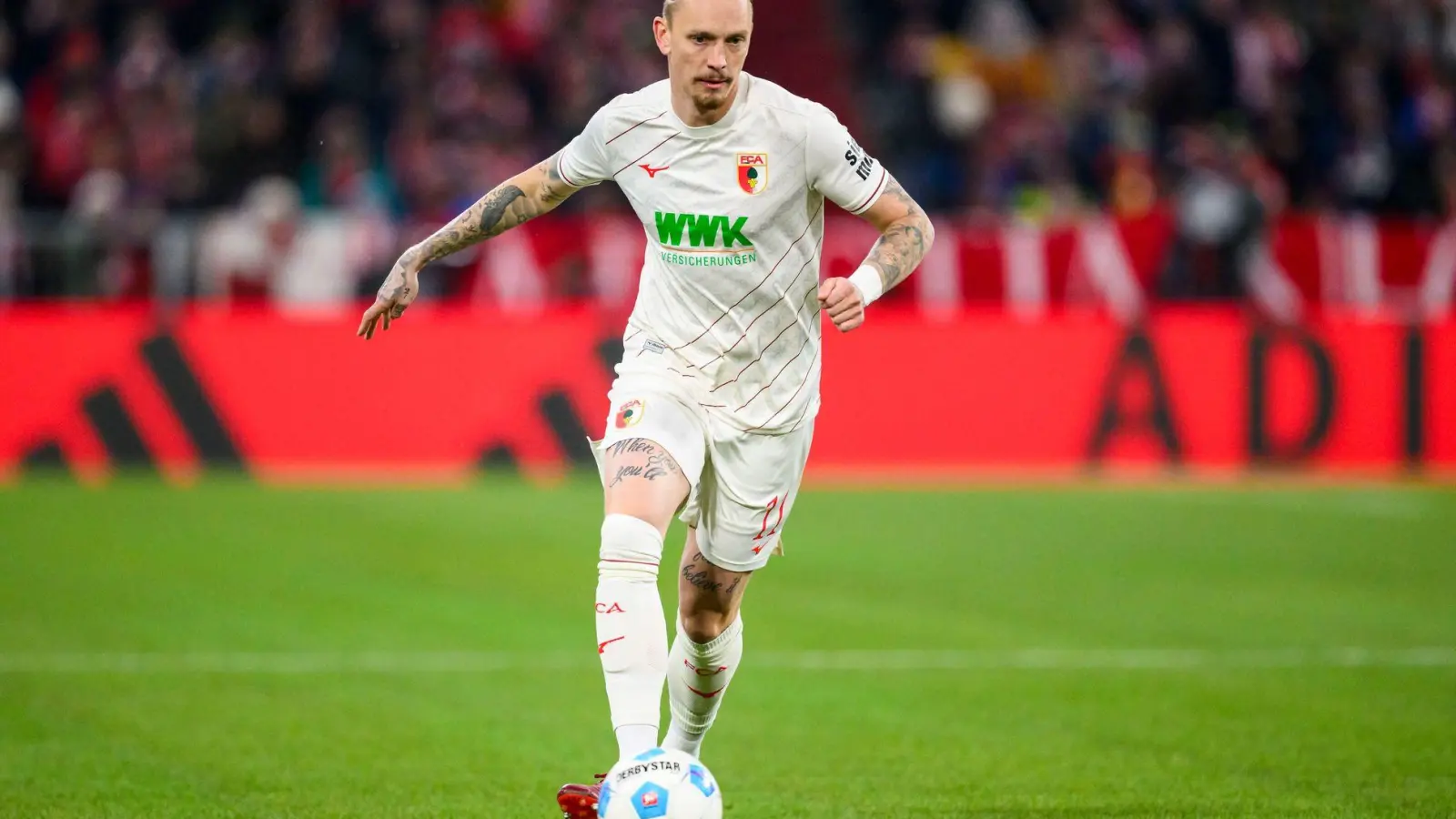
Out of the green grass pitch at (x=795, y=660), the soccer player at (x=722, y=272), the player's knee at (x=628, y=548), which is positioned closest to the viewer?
the player's knee at (x=628, y=548)

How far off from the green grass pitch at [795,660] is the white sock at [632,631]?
2.78 ft

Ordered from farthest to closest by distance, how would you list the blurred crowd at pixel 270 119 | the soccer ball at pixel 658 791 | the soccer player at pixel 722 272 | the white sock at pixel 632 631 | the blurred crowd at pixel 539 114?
1. the blurred crowd at pixel 539 114
2. the blurred crowd at pixel 270 119
3. the soccer player at pixel 722 272
4. the white sock at pixel 632 631
5. the soccer ball at pixel 658 791

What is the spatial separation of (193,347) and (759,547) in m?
11.6

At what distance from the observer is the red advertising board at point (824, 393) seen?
54.9ft

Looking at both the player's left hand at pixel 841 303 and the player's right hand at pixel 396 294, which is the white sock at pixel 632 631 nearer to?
the player's left hand at pixel 841 303

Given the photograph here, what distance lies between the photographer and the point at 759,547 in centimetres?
617

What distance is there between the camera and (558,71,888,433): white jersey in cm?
598

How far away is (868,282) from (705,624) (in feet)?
4.13

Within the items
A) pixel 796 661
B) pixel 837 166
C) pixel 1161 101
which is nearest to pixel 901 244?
pixel 837 166

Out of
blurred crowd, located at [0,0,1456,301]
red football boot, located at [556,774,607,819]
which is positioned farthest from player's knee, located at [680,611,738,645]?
blurred crowd, located at [0,0,1456,301]

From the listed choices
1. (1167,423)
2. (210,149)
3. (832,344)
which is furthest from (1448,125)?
(210,149)

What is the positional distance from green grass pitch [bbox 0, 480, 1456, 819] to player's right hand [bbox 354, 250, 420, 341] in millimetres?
1497

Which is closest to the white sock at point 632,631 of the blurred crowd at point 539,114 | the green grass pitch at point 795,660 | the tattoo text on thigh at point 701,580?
the tattoo text on thigh at point 701,580

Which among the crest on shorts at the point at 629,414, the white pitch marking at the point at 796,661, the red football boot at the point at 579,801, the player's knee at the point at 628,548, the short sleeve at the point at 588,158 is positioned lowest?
the white pitch marking at the point at 796,661
